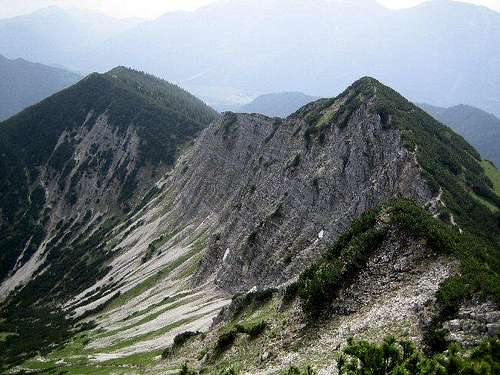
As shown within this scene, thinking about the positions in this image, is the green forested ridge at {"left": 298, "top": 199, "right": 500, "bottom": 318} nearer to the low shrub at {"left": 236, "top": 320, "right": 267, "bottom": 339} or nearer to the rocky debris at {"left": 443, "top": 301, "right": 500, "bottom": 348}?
the rocky debris at {"left": 443, "top": 301, "right": 500, "bottom": 348}

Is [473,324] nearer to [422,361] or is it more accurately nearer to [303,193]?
[422,361]

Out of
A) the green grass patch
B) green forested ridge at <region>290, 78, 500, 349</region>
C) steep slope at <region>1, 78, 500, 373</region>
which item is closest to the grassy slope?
green forested ridge at <region>290, 78, 500, 349</region>

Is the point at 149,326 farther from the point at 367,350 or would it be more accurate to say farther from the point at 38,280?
the point at 38,280

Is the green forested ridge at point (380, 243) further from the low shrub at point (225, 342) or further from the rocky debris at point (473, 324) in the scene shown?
the low shrub at point (225, 342)

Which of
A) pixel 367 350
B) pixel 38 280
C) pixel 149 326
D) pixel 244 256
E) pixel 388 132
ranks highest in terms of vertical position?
pixel 388 132

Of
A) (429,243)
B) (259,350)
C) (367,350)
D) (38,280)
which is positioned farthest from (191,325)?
(38,280)
